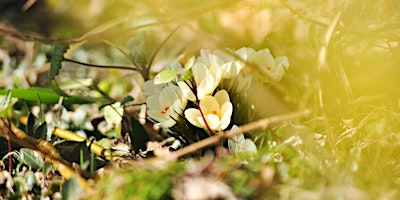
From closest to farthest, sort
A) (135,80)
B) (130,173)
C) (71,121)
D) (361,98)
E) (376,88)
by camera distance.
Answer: (130,173) → (361,98) → (376,88) → (71,121) → (135,80)

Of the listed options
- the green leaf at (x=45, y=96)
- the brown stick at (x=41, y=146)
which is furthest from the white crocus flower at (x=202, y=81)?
the green leaf at (x=45, y=96)

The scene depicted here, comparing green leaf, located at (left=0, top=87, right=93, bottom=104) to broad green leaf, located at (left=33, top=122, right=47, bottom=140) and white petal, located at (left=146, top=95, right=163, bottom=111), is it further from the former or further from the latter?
white petal, located at (left=146, top=95, right=163, bottom=111)

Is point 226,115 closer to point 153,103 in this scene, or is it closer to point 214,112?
point 214,112

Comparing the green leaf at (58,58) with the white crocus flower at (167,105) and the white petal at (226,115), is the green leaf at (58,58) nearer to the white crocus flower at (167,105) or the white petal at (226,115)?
the white crocus flower at (167,105)

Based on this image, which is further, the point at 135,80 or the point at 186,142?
the point at 135,80

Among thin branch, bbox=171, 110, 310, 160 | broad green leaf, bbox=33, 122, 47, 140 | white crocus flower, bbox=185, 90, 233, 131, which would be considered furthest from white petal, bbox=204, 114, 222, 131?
broad green leaf, bbox=33, 122, 47, 140

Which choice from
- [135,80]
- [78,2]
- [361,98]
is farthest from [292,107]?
[78,2]

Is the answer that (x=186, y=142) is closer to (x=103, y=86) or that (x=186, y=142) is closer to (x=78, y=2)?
(x=103, y=86)
